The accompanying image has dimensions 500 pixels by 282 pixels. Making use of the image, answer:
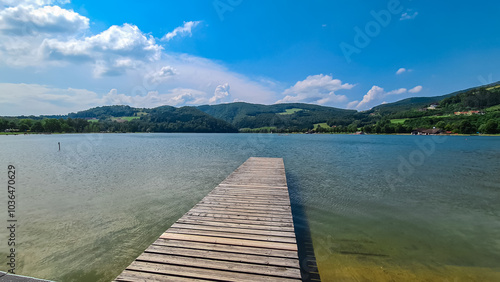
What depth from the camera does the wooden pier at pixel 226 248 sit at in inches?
163

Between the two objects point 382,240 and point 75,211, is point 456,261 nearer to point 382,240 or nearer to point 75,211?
point 382,240

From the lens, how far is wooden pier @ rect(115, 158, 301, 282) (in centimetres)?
414

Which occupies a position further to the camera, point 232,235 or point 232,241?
point 232,235

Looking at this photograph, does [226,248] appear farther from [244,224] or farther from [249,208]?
[249,208]

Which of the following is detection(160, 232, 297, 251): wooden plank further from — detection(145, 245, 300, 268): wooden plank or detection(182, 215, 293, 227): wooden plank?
detection(182, 215, 293, 227): wooden plank

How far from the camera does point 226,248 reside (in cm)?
507

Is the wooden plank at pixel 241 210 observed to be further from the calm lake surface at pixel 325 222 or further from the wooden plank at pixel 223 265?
the wooden plank at pixel 223 265

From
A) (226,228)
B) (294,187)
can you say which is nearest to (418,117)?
(294,187)

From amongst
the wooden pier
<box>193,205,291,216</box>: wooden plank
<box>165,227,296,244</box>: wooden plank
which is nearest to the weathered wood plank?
the wooden pier

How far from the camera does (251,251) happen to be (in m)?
4.95

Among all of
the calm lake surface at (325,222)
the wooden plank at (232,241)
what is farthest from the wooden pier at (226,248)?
the calm lake surface at (325,222)

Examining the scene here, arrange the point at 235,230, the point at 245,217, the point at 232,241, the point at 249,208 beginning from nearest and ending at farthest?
the point at 232,241, the point at 235,230, the point at 245,217, the point at 249,208

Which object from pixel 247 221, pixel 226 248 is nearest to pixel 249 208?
pixel 247 221

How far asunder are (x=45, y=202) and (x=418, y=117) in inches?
7120
